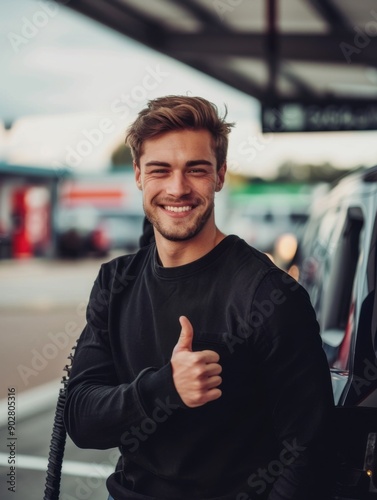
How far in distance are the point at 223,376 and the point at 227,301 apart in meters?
0.18

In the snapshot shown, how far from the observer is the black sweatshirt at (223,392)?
1894 mm

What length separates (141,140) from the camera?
211cm

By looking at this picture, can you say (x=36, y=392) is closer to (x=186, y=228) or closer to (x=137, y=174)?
(x=137, y=174)

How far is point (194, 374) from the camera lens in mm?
1785

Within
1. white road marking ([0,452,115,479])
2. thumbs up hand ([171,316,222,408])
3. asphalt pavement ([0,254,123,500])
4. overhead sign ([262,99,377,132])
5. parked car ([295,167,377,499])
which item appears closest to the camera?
thumbs up hand ([171,316,222,408])

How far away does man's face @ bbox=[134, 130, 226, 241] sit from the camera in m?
2.04

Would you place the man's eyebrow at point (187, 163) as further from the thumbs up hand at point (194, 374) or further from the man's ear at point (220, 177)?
the thumbs up hand at point (194, 374)

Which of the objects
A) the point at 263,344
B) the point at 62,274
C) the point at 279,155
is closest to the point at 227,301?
the point at 263,344

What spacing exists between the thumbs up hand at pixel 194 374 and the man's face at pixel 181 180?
349mm

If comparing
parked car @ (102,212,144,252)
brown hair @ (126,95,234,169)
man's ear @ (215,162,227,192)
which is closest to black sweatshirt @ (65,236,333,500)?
man's ear @ (215,162,227,192)

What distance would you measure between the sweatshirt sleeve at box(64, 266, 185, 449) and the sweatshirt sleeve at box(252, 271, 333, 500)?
0.81 ft

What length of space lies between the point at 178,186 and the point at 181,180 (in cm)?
2

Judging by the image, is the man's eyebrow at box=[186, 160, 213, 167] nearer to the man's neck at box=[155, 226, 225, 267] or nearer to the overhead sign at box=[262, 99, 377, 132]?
the man's neck at box=[155, 226, 225, 267]

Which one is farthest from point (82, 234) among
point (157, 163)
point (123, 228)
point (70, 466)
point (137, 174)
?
point (157, 163)
